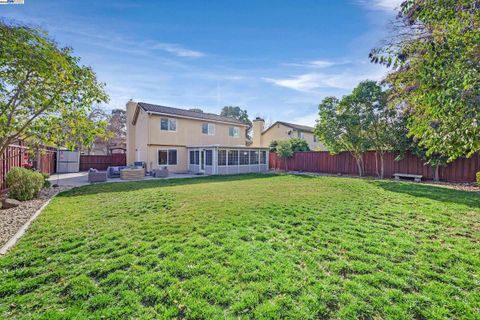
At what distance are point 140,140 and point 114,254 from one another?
17.2 metres

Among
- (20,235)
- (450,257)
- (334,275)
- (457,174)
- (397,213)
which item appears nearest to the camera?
(334,275)

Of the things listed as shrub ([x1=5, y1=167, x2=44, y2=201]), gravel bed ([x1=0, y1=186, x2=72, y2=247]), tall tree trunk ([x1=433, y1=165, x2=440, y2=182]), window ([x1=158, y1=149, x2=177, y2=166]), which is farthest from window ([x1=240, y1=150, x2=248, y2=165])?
shrub ([x1=5, y1=167, x2=44, y2=201])

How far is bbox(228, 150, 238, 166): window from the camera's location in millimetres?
18797

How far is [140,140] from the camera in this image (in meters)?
19.4

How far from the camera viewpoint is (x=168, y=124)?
62.8ft

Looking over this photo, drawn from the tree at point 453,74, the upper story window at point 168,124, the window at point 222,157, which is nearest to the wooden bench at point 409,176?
the window at point 222,157

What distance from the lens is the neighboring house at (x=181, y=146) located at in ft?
59.9

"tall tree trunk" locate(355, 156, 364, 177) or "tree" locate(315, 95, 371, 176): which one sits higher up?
"tree" locate(315, 95, 371, 176)

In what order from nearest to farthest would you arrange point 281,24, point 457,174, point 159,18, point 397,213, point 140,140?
1. point 397,213
2. point 159,18
3. point 281,24
4. point 457,174
5. point 140,140

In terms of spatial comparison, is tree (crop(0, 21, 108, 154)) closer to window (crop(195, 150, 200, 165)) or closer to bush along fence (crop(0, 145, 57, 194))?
bush along fence (crop(0, 145, 57, 194))

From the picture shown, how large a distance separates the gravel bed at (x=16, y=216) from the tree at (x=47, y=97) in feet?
5.79

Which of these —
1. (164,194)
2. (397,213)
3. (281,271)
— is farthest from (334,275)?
(164,194)

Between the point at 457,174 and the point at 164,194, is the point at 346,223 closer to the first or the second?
the point at 164,194

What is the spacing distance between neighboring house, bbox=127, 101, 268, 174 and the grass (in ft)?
40.8
